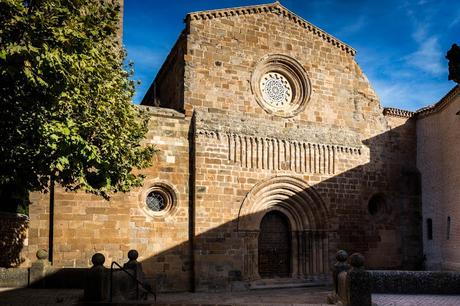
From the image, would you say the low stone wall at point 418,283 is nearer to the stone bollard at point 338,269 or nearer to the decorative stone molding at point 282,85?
the stone bollard at point 338,269

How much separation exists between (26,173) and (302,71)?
12.4m

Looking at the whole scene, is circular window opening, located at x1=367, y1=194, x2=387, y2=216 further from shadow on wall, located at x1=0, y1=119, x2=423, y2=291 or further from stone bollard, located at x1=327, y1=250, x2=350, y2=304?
stone bollard, located at x1=327, y1=250, x2=350, y2=304

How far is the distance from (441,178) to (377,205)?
2.79 m

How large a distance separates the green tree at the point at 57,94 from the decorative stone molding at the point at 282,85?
326 inches

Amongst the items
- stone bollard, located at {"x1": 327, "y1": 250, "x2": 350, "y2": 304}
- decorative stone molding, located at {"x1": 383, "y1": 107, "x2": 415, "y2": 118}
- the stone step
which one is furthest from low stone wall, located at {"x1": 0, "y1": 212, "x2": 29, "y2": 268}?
decorative stone molding, located at {"x1": 383, "y1": 107, "x2": 415, "y2": 118}

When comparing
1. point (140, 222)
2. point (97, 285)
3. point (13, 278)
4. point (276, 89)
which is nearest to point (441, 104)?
point (276, 89)

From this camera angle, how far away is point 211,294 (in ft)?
49.9

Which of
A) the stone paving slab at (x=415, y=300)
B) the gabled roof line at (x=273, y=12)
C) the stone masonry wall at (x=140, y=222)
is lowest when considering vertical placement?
the stone paving slab at (x=415, y=300)

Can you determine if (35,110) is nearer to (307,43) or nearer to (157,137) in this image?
(157,137)

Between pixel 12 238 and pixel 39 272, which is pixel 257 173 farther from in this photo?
pixel 12 238

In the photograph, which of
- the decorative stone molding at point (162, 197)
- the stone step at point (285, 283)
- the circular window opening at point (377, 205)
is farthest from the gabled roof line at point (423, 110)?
the decorative stone molding at point (162, 197)

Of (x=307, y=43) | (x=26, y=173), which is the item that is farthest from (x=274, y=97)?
(x=26, y=173)

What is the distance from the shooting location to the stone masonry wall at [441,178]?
1800cm

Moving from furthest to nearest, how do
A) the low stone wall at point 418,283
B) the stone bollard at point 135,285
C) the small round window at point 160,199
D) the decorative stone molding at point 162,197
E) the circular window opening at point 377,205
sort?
1. the circular window opening at point 377,205
2. the small round window at point 160,199
3. the decorative stone molding at point 162,197
4. the low stone wall at point 418,283
5. the stone bollard at point 135,285
